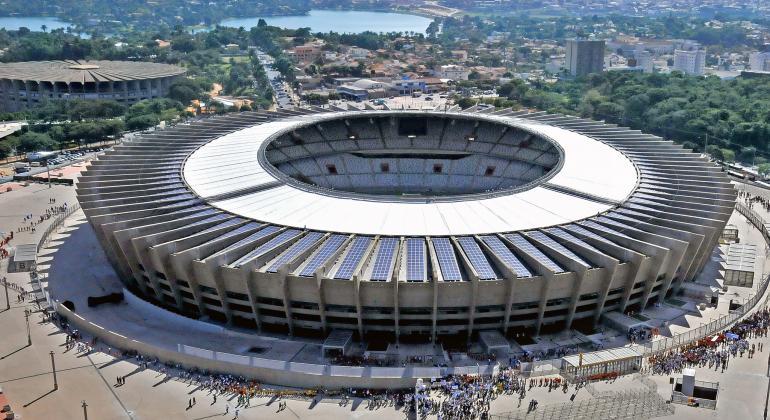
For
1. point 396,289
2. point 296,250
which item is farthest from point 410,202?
point 396,289

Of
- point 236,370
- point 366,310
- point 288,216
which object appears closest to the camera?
point 236,370

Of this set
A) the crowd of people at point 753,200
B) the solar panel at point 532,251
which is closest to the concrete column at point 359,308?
the solar panel at point 532,251

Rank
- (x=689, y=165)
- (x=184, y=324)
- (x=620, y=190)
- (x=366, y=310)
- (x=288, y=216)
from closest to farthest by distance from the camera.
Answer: (x=366, y=310)
(x=184, y=324)
(x=288, y=216)
(x=620, y=190)
(x=689, y=165)

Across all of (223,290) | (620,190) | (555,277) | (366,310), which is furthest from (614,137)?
(223,290)

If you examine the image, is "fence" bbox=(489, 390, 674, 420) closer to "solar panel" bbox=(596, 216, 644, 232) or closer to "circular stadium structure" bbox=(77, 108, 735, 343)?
"circular stadium structure" bbox=(77, 108, 735, 343)

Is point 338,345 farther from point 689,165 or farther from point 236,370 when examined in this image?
point 689,165

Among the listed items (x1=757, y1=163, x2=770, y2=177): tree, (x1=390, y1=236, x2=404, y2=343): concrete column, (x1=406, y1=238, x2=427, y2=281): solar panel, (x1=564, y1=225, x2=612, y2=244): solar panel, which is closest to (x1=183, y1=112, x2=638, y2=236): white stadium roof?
(x1=564, y1=225, x2=612, y2=244): solar panel
